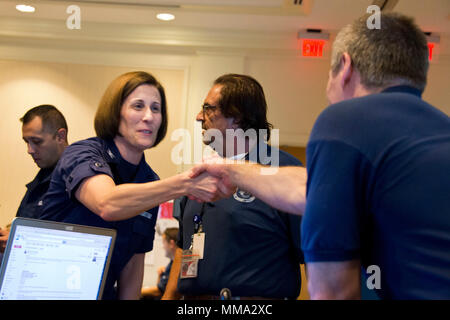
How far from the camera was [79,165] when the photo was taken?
1.72 metres

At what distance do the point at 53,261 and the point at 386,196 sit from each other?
0.88m

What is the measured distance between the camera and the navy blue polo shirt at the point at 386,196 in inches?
35.4

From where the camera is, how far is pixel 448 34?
16.5ft

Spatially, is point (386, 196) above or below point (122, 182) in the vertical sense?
above

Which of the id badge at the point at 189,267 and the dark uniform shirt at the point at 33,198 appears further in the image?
the dark uniform shirt at the point at 33,198

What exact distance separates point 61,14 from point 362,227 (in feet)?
15.7

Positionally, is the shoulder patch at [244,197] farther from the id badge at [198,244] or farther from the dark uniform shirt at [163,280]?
the dark uniform shirt at [163,280]

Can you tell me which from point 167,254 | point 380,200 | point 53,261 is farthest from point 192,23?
point 380,200

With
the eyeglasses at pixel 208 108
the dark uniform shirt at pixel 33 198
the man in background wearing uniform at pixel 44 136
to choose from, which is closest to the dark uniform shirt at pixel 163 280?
the man in background wearing uniform at pixel 44 136

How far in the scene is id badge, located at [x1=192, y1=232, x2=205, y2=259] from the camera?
193 cm

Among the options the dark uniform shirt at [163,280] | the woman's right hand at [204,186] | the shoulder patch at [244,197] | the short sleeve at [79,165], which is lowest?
the dark uniform shirt at [163,280]

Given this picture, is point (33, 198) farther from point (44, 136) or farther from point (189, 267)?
point (189, 267)

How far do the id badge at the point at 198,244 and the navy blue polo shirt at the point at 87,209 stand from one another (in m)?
0.17

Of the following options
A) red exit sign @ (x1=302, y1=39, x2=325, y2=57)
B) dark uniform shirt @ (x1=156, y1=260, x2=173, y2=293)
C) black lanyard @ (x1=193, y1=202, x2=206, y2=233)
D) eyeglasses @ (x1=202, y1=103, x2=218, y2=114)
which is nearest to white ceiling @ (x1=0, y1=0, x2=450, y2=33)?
red exit sign @ (x1=302, y1=39, x2=325, y2=57)
